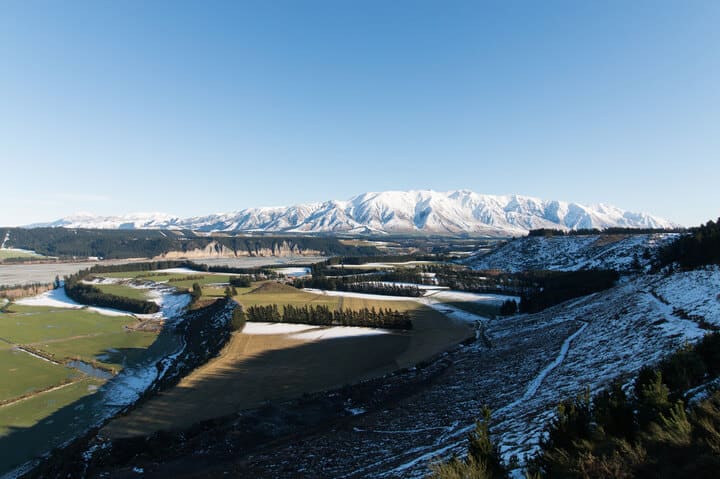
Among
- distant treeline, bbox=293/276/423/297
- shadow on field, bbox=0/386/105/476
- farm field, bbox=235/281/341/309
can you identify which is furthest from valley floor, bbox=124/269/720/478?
distant treeline, bbox=293/276/423/297

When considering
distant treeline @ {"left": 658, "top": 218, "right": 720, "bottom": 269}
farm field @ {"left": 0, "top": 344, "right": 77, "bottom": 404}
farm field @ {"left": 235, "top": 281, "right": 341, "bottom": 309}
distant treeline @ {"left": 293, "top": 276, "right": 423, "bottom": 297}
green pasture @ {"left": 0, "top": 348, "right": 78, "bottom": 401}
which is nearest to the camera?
farm field @ {"left": 0, "top": 344, "right": 77, "bottom": 404}

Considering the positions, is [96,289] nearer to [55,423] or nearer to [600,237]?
[55,423]

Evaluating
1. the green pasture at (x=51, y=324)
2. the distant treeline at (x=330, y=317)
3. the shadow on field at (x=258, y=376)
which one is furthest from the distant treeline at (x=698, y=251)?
the green pasture at (x=51, y=324)

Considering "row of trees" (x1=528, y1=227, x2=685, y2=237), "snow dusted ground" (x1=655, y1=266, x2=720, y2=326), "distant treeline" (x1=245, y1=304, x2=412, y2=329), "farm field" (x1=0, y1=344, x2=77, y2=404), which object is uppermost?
"row of trees" (x1=528, y1=227, x2=685, y2=237)

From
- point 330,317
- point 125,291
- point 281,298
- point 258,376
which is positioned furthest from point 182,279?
point 258,376

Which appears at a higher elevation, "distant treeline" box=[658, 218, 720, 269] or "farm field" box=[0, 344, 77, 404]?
"distant treeline" box=[658, 218, 720, 269]

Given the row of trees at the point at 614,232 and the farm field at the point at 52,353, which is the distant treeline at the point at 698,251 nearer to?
the row of trees at the point at 614,232

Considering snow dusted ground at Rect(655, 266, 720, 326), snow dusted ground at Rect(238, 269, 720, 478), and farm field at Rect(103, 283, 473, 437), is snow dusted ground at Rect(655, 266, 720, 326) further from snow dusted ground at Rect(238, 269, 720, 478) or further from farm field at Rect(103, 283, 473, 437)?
farm field at Rect(103, 283, 473, 437)

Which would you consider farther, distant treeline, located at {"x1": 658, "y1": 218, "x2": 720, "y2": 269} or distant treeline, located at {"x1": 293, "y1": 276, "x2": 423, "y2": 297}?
distant treeline, located at {"x1": 293, "y1": 276, "x2": 423, "y2": 297}
